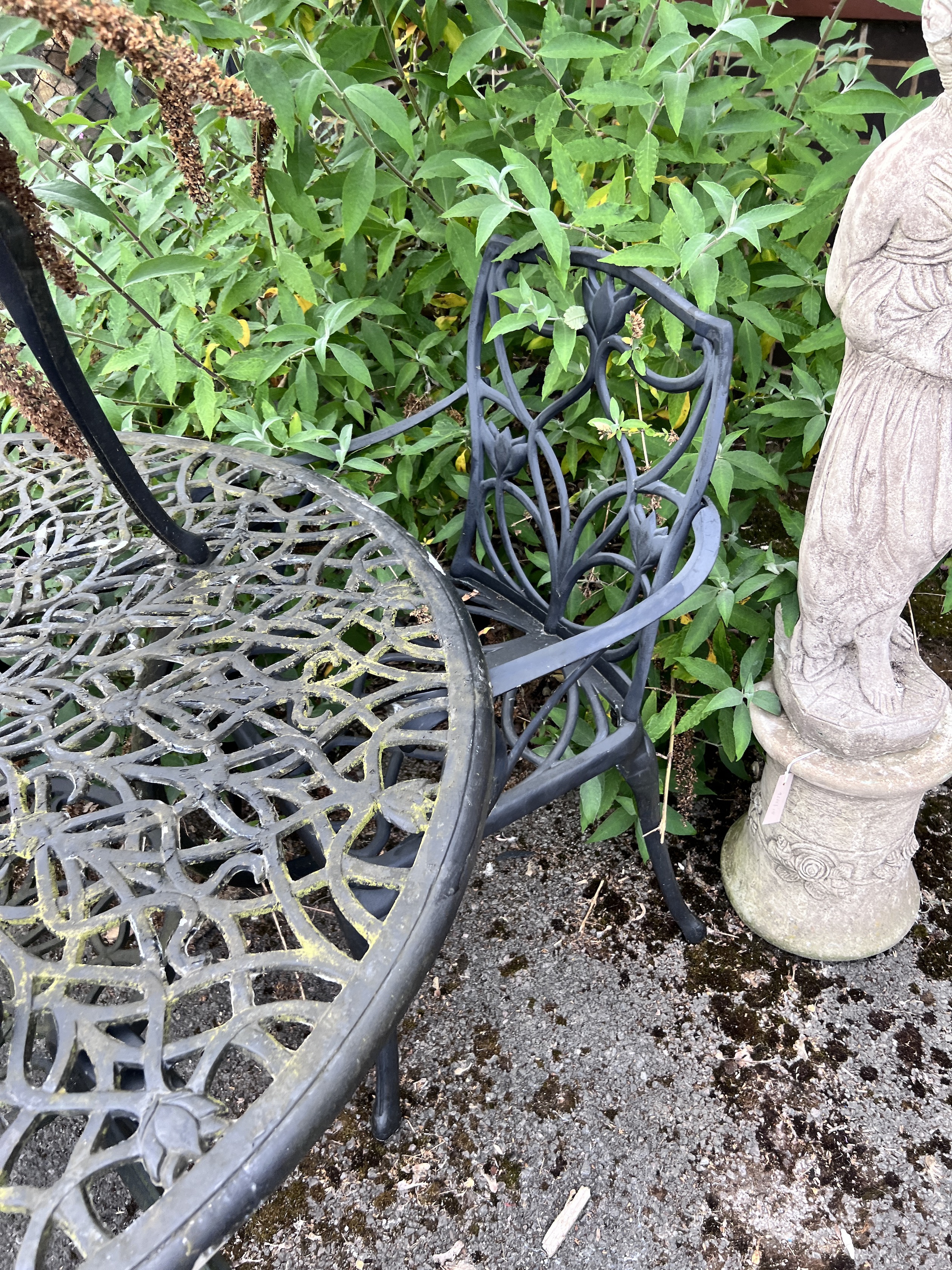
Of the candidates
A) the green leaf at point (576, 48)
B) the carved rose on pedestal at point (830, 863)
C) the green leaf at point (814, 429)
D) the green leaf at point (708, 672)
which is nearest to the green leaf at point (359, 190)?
the green leaf at point (576, 48)

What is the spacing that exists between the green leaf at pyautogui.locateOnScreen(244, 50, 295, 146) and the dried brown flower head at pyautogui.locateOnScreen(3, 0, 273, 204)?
35 cm

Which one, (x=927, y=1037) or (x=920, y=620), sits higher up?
(x=920, y=620)

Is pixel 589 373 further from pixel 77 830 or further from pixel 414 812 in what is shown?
pixel 77 830

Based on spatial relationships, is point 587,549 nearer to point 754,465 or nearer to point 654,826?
point 754,465

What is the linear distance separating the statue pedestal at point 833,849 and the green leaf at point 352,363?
3.54 ft

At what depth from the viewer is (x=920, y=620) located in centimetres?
246

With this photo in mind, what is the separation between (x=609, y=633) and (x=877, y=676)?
2.23 ft

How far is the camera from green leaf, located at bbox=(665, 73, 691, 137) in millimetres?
1332

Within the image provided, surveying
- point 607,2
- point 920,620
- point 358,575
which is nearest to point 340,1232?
point 358,575

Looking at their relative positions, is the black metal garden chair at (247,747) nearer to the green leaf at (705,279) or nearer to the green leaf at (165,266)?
the green leaf at (705,279)

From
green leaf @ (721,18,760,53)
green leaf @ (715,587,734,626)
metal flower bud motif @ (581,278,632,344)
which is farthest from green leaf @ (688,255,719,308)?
green leaf @ (715,587,734,626)

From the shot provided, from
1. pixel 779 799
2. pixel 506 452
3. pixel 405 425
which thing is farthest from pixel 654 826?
pixel 405 425

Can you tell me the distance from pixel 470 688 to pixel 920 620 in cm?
196

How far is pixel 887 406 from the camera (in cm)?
135
